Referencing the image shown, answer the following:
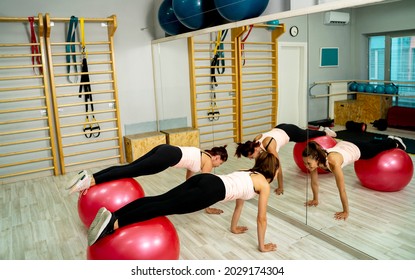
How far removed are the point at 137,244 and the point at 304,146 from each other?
1.83m

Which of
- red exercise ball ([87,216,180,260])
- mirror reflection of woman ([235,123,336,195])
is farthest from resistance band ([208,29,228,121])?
red exercise ball ([87,216,180,260])

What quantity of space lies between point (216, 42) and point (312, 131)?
2.13 metres

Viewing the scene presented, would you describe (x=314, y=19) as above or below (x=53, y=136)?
above

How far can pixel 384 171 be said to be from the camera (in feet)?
11.3

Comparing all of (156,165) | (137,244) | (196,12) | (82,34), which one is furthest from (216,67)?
(137,244)

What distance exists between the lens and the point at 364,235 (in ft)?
9.70

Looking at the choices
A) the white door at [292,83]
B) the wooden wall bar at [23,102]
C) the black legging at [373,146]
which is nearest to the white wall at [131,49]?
the wooden wall bar at [23,102]

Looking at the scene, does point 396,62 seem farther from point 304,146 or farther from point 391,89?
point 304,146

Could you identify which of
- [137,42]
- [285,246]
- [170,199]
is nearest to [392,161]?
[285,246]

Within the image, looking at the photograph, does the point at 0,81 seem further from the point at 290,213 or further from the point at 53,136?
the point at 290,213

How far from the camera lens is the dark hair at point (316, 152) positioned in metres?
3.09

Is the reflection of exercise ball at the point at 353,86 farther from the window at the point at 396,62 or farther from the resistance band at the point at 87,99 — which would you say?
the resistance band at the point at 87,99

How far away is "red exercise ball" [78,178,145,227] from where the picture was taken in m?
3.06
